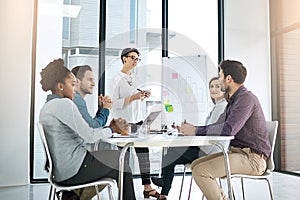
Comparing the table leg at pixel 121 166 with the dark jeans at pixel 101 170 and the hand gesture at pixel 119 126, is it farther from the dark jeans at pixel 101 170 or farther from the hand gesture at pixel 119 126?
the hand gesture at pixel 119 126

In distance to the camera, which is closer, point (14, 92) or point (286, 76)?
point (14, 92)

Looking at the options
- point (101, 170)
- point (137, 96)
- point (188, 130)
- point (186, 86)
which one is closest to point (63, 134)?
point (101, 170)

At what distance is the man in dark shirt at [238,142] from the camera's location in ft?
6.81

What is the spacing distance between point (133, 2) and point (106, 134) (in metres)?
2.99

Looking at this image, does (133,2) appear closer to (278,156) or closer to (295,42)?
(295,42)

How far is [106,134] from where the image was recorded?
204 cm

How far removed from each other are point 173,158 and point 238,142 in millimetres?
812

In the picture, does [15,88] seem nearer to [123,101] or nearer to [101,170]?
[123,101]

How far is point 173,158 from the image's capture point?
287cm

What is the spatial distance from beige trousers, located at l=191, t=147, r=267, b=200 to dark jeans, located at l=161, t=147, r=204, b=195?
0.57 metres

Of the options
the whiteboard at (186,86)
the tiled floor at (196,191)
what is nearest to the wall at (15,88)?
the tiled floor at (196,191)

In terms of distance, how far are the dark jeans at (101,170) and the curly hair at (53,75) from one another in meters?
0.50

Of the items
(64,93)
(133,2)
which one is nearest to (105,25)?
(133,2)

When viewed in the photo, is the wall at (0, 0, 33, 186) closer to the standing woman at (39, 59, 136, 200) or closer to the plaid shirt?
the standing woman at (39, 59, 136, 200)
